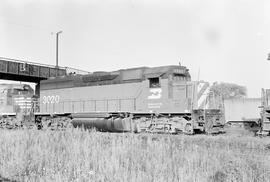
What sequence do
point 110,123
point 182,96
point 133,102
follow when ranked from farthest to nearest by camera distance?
point 110,123 → point 133,102 → point 182,96

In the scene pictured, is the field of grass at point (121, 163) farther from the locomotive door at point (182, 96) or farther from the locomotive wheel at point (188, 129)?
the locomotive door at point (182, 96)

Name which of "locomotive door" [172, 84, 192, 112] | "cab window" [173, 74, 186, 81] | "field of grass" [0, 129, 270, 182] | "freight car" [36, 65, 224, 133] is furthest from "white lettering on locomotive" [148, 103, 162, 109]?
"field of grass" [0, 129, 270, 182]

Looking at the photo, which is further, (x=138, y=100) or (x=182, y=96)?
(x=138, y=100)

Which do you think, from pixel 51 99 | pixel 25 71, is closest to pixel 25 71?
pixel 25 71

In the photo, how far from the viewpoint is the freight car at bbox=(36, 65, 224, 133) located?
13875mm

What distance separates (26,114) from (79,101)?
4.58 meters

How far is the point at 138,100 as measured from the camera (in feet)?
49.4

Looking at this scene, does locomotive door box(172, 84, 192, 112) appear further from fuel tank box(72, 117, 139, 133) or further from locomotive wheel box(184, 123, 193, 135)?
fuel tank box(72, 117, 139, 133)

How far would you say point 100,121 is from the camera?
51.8ft

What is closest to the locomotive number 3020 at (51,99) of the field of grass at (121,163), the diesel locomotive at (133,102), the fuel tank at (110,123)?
Result: the diesel locomotive at (133,102)

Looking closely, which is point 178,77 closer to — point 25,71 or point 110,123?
point 110,123

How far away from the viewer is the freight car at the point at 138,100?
13875mm

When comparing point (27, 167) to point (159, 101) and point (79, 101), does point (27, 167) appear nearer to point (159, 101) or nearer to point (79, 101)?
point (159, 101)

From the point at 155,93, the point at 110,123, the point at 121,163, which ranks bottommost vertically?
the point at 121,163
